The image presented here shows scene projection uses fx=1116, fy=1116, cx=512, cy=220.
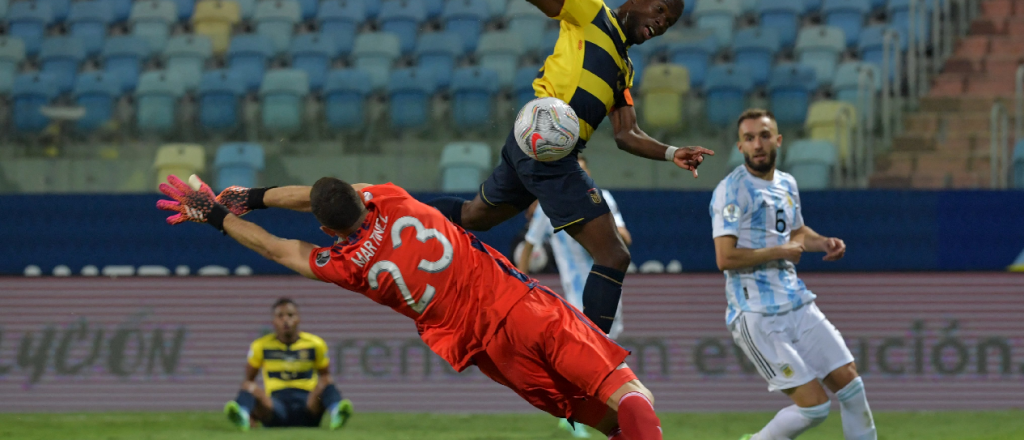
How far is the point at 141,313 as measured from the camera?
10.3 metres

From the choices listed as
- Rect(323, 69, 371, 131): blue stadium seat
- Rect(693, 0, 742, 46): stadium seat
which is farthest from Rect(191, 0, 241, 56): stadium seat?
Rect(693, 0, 742, 46): stadium seat

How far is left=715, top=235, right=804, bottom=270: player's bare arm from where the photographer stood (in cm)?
598

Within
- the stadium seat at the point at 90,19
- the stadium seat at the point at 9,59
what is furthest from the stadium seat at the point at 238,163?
the stadium seat at the point at 90,19

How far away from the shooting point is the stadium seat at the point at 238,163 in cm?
1139

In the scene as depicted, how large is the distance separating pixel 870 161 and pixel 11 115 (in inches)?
370

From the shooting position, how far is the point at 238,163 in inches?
455

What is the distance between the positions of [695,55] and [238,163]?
18.6ft

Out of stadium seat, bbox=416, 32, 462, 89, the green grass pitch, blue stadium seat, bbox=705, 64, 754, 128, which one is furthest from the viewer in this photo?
stadium seat, bbox=416, 32, 462, 89

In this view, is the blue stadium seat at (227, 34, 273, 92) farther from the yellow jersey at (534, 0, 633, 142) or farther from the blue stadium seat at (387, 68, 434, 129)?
the yellow jersey at (534, 0, 633, 142)

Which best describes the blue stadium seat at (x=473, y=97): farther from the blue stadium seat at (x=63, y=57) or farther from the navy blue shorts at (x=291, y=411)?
the blue stadium seat at (x=63, y=57)

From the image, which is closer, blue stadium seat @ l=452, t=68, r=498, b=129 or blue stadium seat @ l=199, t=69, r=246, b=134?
blue stadium seat @ l=452, t=68, r=498, b=129

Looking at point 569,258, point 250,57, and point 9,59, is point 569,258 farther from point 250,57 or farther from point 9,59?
point 9,59

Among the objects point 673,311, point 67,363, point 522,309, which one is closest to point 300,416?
point 67,363

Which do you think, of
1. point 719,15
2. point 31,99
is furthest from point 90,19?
point 719,15
